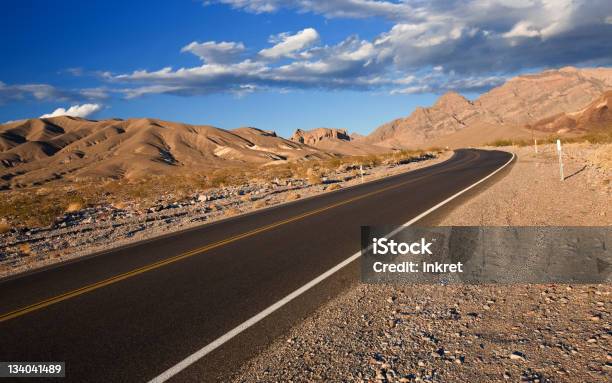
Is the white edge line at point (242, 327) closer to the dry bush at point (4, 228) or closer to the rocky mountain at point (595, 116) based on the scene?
the dry bush at point (4, 228)

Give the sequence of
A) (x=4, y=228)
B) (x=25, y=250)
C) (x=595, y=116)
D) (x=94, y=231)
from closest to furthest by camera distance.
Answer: (x=25, y=250) < (x=94, y=231) < (x=4, y=228) < (x=595, y=116)

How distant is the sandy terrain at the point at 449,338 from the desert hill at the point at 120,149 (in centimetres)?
7838

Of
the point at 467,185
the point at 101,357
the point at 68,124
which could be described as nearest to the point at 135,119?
the point at 68,124

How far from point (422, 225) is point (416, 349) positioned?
6419 mm

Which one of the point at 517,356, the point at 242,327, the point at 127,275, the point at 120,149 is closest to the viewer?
the point at 517,356

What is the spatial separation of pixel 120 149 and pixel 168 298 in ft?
384

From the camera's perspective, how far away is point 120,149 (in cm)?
11350

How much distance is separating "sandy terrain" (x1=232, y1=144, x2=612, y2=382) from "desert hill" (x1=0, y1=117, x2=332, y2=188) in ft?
257

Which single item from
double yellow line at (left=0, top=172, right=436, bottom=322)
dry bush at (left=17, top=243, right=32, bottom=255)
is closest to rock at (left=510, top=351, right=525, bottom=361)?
double yellow line at (left=0, top=172, right=436, bottom=322)

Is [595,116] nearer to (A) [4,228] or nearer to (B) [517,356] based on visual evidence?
(A) [4,228]

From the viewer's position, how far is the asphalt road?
4820mm

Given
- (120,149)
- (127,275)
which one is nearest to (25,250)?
(127,275)

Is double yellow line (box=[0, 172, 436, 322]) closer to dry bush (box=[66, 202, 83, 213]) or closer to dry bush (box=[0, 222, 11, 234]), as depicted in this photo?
dry bush (box=[0, 222, 11, 234])

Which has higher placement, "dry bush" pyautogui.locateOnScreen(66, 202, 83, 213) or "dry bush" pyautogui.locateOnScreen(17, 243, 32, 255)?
"dry bush" pyautogui.locateOnScreen(66, 202, 83, 213)
